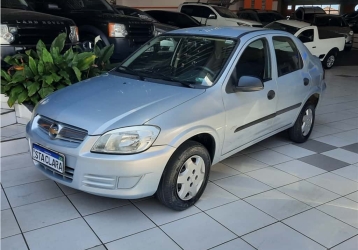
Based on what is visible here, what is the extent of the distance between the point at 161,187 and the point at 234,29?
194 centimetres

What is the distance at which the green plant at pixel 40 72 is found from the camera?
4.95 metres

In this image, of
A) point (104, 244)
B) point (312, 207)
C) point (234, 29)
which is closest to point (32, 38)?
point (234, 29)

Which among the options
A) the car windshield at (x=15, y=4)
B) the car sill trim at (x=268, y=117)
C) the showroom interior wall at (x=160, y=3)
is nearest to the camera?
the car sill trim at (x=268, y=117)

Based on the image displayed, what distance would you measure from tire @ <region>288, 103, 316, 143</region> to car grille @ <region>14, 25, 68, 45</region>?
3.72 metres

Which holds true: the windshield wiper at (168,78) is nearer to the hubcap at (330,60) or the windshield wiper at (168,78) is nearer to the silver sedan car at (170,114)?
the silver sedan car at (170,114)

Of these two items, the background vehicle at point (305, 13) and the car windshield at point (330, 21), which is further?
the background vehicle at point (305, 13)

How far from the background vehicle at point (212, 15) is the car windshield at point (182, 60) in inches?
392

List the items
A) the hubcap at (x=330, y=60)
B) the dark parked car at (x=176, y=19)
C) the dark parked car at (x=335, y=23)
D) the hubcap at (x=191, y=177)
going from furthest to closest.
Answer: the dark parked car at (x=335, y=23) < the dark parked car at (x=176, y=19) < the hubcap at (x=330, y=60) < the hubcap at (x=191, y=177)

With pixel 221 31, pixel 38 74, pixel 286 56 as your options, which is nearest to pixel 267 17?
pixel 286 56

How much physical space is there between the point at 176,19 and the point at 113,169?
10.9 metres

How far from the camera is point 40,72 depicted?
5.00m

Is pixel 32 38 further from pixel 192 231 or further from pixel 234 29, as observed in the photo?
pixel 192 231

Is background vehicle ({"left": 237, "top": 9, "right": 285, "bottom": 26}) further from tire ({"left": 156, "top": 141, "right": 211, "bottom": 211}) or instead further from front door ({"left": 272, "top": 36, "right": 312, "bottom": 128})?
tire ({"left": 156, "top": 141, "right": 211, "bottom": 211})

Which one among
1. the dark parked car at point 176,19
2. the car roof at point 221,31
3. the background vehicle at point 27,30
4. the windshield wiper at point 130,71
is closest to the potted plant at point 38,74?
the background vehicle at point 27,30
